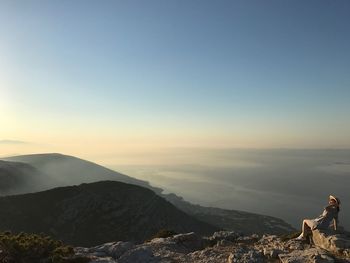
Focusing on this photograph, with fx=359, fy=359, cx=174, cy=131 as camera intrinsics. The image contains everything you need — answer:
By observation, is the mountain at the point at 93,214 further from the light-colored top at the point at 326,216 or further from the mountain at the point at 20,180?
the light-colored top at the point at 326,216

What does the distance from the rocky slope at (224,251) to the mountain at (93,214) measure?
58927 millimetres

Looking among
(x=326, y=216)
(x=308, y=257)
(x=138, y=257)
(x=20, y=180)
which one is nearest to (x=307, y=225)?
(x=326, y=216)

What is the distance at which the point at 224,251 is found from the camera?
75.2 feet

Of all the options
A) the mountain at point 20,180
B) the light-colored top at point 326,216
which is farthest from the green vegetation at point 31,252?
the mountain at point 20,180

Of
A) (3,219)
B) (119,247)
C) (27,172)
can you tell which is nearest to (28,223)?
(3,219)

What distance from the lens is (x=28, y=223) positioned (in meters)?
84.8

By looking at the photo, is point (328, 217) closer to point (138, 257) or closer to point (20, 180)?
point (138, 257)

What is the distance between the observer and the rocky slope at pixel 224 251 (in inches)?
697

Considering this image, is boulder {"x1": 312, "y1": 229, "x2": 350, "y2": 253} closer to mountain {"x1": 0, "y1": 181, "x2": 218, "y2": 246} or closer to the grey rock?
the grey rock

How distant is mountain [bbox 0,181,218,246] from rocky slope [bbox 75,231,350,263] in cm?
5893

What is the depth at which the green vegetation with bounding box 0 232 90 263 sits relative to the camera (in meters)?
18.6

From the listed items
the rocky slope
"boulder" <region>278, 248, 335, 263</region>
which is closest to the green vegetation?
the rocky slope

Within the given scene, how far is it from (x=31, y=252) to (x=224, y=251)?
11507 mm

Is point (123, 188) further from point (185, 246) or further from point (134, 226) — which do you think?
point (185, 246)
